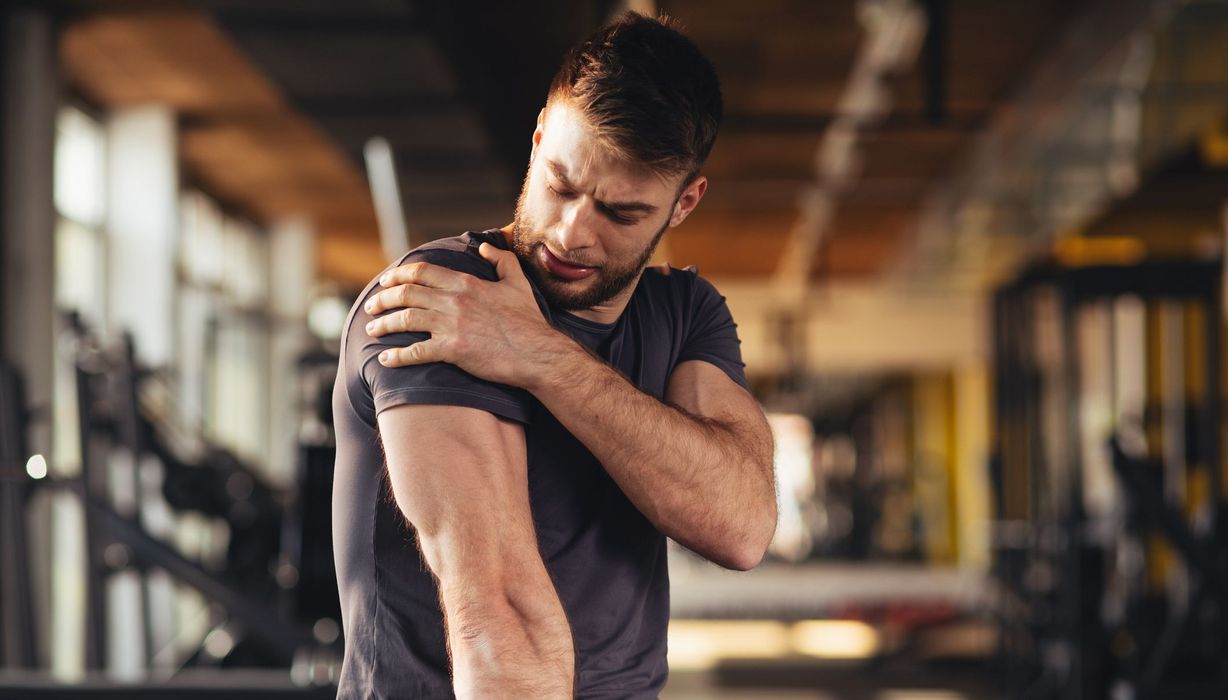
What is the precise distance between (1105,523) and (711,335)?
17.8 ft

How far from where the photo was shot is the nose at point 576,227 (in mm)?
1250

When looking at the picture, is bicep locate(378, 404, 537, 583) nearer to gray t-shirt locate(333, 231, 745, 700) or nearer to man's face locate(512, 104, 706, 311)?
gray t-shirt locate(333, 231, 745, 700)

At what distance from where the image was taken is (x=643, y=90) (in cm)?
120

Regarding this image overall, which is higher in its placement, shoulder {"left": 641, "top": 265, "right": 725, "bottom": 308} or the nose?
the nose

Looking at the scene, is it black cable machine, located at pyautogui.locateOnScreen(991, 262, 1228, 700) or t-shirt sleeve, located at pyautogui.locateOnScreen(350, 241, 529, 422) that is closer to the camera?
t-shirt sleeve, located at pyautogui.locateOnScreen(350, 241, 529, 422)

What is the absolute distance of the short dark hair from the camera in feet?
3.93

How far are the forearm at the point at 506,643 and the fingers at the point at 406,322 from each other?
229 millimetres

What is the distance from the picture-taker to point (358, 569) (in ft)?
4.03

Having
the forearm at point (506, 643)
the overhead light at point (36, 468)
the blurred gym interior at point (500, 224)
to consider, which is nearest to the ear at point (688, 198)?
the forearm at point (506, 643)

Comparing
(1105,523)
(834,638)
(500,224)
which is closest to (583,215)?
(500,224)

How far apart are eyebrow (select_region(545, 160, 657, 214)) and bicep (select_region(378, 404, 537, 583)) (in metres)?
0.25

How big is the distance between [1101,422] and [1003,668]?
4372 mm

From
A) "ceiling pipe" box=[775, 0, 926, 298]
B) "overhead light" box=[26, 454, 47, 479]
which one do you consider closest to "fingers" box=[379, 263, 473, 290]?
"overhead light" box=[26, 454, 47, 479]

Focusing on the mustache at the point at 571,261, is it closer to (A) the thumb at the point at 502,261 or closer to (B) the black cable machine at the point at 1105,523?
(A) the thumb at the point at 502,261
